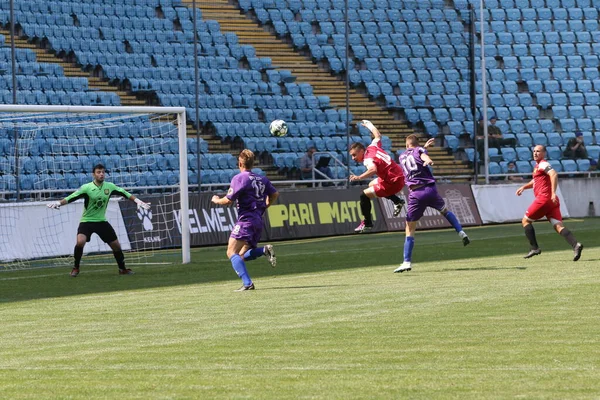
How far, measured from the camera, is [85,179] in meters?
28.1

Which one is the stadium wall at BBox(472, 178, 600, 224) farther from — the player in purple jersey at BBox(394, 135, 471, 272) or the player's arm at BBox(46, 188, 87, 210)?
the player's arm at BBox(46, 188, 87, 210)

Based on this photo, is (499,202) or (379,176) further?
(499,202)

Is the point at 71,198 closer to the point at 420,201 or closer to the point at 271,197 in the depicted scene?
the point at 271,197

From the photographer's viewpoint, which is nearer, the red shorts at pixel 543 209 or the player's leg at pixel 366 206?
the player's leg at pixel 366 206

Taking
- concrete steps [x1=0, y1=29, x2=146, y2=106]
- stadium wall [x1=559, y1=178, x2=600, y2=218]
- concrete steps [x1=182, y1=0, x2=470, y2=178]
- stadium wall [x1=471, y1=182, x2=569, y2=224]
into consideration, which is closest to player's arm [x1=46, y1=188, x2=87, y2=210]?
concrete steps [x1=0, y1=29, x2=146, y2=106]

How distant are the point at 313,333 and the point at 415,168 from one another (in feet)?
26.8

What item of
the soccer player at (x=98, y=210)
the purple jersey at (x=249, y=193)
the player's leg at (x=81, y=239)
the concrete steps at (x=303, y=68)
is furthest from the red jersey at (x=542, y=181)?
the concrete steps at (x=303, y=68)

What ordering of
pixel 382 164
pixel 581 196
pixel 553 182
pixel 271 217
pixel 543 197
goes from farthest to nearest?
pixel 581 196 < pixel 271 217 < pixel 543 197 < pixel 553 182 < pixel 382 164

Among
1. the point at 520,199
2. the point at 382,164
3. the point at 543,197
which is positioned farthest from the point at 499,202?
the point at 382,164

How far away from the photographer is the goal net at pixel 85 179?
23202 mm

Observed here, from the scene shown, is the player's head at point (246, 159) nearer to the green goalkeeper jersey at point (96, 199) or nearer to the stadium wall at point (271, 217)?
the green goalkeeper jersey at point (96, 199)

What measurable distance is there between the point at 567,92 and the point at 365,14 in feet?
25.7

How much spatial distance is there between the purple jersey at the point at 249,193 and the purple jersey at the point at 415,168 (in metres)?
3.49

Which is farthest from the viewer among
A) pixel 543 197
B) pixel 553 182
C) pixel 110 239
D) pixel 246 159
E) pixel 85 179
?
pixel 85 179
